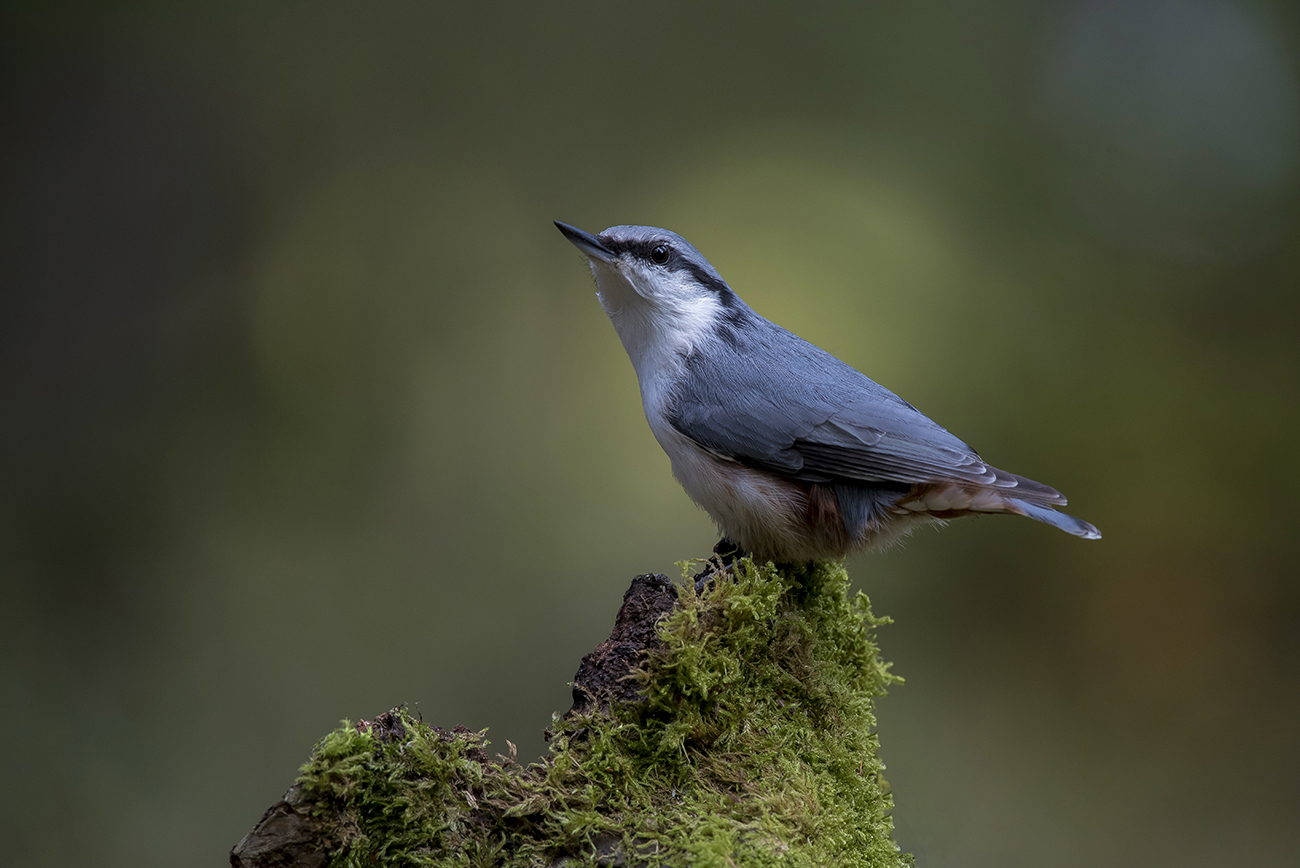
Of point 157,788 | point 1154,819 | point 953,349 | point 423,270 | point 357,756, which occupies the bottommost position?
point 157,788

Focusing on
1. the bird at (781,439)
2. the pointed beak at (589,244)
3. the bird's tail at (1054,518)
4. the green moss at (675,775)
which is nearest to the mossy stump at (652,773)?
the green moss at (675,775)

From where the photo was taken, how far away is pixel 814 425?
2357 mm

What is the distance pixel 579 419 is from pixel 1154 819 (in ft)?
11.5

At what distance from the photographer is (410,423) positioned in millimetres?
4297

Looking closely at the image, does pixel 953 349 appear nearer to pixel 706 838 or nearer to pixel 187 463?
pixel 706 838

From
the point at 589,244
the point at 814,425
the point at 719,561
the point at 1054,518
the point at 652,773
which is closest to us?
the point at 652,773

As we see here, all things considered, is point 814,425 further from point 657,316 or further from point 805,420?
point 657,316

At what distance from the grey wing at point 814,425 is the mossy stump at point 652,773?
0.39 meters

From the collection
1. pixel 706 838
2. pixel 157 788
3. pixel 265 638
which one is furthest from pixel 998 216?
pixel 157 788

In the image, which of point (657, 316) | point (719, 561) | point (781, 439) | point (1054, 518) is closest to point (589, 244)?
point (657, 316)

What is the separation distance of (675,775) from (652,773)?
0.05 metres

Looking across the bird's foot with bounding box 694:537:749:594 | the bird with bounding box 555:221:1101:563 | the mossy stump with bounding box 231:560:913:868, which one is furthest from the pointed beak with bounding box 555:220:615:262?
the mossy stump with bounding box 231:560:913:868

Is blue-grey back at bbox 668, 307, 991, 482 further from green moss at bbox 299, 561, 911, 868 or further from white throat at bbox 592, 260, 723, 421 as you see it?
green moss at bbox 299, 561, 911, 868

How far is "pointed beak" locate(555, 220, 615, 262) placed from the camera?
8.63ft
